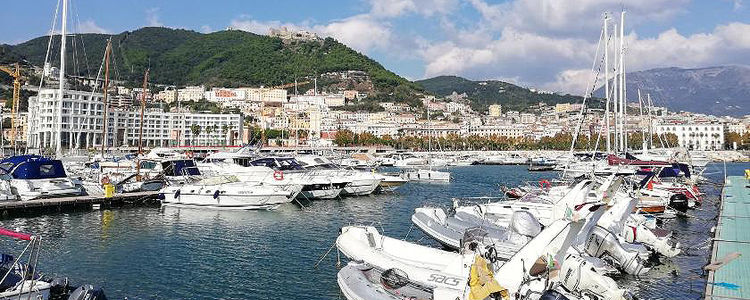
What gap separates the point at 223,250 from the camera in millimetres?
24531

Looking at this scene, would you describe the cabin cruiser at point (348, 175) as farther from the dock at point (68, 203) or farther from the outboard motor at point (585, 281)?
the outboard motor at point (585, 281)

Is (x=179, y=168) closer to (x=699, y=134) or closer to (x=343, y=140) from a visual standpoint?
(x=343, y=140)

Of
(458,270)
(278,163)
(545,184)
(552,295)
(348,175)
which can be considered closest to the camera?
(552,295)

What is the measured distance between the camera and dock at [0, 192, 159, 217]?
33056 millimetres

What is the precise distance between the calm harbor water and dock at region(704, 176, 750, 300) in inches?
36.1

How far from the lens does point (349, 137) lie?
174875mm

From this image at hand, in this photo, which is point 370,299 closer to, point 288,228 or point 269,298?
point 269,298

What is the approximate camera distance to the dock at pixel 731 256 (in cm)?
1541

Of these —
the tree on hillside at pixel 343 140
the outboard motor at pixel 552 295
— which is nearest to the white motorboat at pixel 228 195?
the outboard motor at pixel 552 295

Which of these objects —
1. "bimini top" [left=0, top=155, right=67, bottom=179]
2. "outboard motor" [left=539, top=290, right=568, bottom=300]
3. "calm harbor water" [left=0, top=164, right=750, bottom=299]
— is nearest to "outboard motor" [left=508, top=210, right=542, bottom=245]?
"calm harbor water" [left=0, top=164, right=750, bottom=299]

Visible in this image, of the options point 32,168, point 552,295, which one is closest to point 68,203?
point 32,168

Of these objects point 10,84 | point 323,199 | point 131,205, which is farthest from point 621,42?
point 10,84

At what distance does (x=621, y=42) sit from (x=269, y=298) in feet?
163

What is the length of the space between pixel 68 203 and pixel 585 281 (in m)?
30.8
